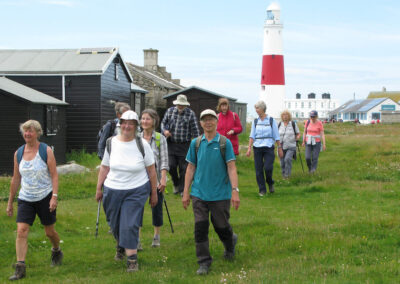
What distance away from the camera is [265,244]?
307 inches

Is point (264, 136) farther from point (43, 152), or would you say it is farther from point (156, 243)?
point (43, 152)

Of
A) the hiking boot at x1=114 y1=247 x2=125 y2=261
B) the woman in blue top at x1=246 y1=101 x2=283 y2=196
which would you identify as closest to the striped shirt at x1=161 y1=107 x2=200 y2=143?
the woman in blue top at x1=246 y1=101 x2=283 y2=196

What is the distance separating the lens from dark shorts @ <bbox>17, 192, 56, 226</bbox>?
678cm

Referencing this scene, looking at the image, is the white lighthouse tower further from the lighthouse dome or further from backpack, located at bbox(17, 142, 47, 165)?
backpack, located at bbox(17, 142, 47, 165)

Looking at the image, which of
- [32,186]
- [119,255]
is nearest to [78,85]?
→ [119,255]

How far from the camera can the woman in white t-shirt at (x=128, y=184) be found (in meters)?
6.60

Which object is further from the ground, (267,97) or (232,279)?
(267,97)

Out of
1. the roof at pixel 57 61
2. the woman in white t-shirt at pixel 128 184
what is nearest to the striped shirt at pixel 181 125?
the woman in white t-shirt at pixel 128 184

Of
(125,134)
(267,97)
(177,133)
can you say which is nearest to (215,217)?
(125,134)

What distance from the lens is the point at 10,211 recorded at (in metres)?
7.09

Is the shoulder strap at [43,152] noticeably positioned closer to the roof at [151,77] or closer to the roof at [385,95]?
the roof at [151,77]

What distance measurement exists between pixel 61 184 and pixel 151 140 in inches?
321

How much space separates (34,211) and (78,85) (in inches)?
734

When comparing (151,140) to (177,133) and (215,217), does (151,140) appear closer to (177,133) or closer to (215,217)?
(215,217)
